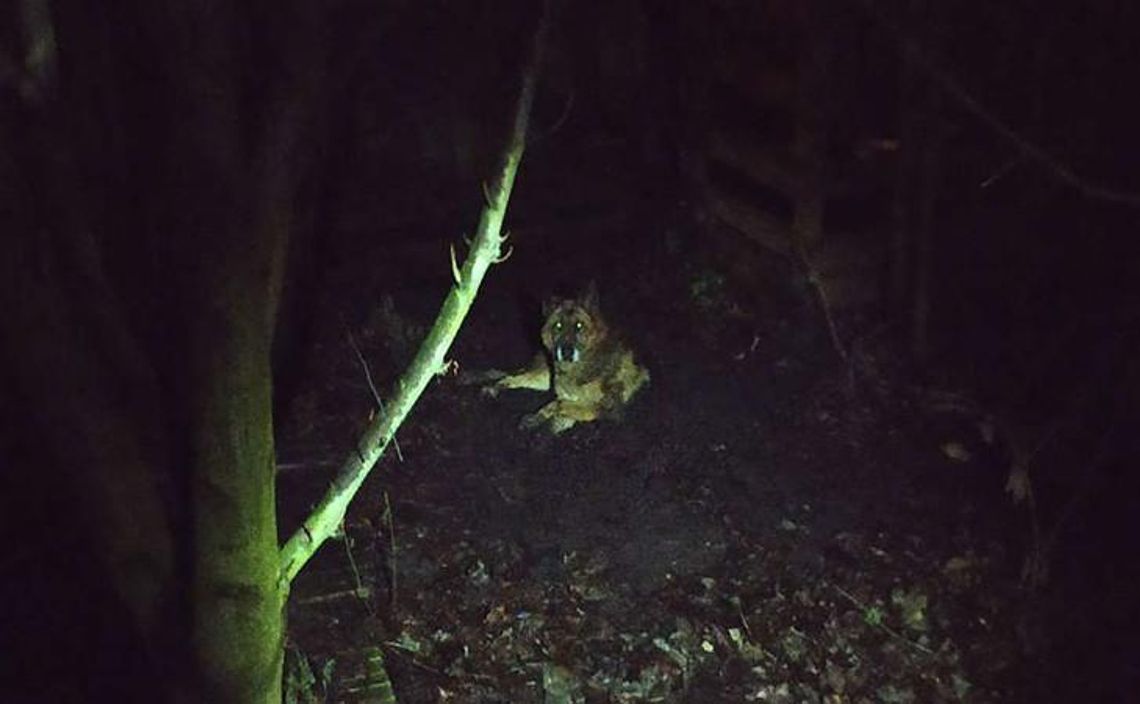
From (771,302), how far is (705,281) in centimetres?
55

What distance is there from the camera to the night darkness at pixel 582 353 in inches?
103

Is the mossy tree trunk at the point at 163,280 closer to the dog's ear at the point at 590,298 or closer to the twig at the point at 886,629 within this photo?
the twig at the point at 886,629

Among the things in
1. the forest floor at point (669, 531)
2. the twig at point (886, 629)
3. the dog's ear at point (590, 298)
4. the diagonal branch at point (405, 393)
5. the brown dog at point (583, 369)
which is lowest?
the twig at point (886, 629)

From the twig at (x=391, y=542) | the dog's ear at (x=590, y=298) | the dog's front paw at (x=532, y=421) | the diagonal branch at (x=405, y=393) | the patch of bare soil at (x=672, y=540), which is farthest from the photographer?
the dog's ear at (x=590, y=298)

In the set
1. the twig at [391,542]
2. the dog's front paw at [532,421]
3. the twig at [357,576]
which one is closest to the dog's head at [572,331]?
the dog's front paw at [532,421]

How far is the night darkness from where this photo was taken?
8.57ft

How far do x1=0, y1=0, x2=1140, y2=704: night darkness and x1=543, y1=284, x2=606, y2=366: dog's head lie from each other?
0.12ft

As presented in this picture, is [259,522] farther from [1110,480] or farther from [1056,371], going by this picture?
A: [1056,371]

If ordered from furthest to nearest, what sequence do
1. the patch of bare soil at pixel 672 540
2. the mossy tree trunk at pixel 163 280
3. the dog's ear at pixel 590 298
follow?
the dog's ear at pixel 590 298 → the patch of bare soil at pixel 672 540 → the mossy tree trunk at pixel 163 280

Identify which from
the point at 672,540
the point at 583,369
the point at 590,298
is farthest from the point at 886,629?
the point at 590,298

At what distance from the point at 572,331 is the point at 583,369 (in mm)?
244

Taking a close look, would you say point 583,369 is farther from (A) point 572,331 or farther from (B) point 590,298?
(B) point 590,298

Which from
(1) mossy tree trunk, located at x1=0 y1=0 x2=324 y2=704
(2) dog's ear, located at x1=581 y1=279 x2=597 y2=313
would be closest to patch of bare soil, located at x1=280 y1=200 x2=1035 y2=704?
(2) dog's ear, located at x1=581 y1=279 x2=597 y2=313

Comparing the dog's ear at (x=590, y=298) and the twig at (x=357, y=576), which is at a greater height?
the dog's ear at (x=590, y=298)
